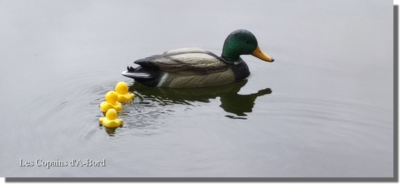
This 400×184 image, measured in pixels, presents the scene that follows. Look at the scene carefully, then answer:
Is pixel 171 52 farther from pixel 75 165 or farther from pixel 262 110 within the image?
pixel 75 165

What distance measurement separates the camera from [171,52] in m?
9.92

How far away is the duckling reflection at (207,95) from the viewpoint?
953cm

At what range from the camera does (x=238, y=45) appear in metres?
10.2

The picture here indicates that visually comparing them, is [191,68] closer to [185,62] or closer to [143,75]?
[185,62]

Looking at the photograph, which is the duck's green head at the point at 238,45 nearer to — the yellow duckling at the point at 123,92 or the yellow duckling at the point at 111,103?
the yellow duckling at the point at 123,92

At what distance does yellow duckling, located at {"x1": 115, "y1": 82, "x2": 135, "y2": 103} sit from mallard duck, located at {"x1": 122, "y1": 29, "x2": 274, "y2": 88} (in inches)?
16.0

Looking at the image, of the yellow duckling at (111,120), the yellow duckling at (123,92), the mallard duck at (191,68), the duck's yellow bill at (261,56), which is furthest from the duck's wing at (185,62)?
the yellow duckling at (111,120)

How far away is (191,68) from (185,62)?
99 mm

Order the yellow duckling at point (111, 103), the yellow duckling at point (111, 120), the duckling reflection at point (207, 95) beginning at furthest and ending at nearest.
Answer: the duckling reflection at point (207, 95)
the yellow duckling at point (111, 103)
the yellow duckling at point (111, 120)

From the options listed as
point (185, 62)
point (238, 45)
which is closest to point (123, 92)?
point (185, 62)

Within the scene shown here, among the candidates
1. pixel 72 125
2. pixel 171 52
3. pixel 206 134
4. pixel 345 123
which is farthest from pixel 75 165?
pixel 345 123

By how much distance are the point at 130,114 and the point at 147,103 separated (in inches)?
15.3

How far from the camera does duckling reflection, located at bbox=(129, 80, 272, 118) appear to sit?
31.3 ft

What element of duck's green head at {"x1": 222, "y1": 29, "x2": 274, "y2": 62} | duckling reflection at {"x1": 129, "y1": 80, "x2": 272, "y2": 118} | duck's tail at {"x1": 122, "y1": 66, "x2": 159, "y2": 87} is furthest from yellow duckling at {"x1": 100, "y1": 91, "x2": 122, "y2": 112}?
duck's green head at {"x1": 222, "y1": 29, "x2": 274, "y2": 62}
